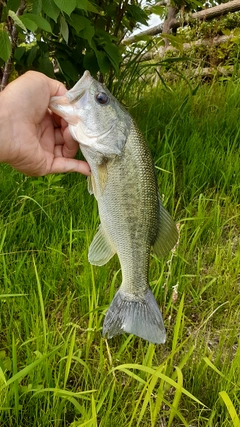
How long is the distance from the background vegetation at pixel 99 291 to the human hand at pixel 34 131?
0.27 metres

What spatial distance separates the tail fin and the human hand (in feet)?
1.51

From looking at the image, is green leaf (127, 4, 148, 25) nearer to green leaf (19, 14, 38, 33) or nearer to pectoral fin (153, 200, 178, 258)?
green leaf (19, 14, 38, 33)

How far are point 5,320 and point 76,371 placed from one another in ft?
1.23

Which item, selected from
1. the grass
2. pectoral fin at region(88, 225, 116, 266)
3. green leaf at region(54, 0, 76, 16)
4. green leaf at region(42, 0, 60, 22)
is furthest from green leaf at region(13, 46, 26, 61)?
pectoral fin at region(88, 225, 116, 266)

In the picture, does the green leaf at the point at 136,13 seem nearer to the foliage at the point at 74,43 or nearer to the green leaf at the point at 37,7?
the foliage at the point at 74,43

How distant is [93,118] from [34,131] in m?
0.30

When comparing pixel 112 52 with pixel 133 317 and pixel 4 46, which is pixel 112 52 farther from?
pixel 133 317

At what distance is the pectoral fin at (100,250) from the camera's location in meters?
1.45

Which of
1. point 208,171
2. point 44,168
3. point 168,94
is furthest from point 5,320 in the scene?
point 168,94

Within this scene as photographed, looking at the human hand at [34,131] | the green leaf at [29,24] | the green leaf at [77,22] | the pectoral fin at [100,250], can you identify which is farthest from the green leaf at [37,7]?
the pectoral fin at [100,250]

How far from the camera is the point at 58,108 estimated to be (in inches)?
53.6

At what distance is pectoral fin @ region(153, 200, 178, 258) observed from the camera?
1.44m

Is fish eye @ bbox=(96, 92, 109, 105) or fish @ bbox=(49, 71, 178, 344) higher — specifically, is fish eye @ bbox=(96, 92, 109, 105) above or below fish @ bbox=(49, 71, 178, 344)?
above

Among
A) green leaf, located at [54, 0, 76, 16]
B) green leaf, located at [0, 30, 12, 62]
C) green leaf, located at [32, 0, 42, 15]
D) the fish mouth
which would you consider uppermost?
green leaf, located at [32, 0, 42, 15]
